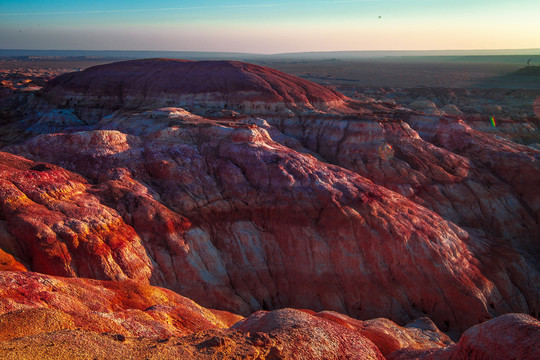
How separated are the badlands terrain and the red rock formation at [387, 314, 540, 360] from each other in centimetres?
4

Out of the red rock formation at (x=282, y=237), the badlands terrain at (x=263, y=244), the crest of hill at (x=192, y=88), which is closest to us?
the badlands terrain at (x=263, y=244)

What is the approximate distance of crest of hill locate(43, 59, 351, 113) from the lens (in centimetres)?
4750

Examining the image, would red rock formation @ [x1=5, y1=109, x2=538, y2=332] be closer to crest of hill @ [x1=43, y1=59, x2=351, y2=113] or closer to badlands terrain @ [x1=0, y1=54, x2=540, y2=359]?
badlands terrain @ [x1=0, y1=54, x2=540, y2=359]

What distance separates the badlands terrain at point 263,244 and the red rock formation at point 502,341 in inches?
1.6

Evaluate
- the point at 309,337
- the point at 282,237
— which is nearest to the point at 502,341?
the point at 309,337

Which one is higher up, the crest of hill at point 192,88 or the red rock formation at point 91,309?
the crest of hill at point 192,88

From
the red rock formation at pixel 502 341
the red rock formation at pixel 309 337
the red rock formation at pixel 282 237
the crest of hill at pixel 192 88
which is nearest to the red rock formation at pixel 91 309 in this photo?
the red rock formation at pixel 309 337

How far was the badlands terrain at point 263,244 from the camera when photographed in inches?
450

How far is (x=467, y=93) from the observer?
105188mm

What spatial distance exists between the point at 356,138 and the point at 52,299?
1137 inches

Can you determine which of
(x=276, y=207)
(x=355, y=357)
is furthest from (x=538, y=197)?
(x=355, y=357)

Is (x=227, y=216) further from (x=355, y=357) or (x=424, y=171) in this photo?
(x=424, y=171)

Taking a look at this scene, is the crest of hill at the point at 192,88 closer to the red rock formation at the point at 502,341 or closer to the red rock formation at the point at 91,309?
the red rock formation at the point at 91,309

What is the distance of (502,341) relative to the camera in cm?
1121
